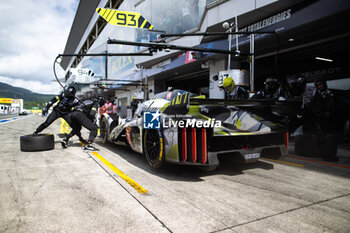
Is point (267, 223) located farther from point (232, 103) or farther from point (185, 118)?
point (232, 103)

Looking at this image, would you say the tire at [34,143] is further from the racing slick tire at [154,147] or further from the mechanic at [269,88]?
the mechanic at [269,88]

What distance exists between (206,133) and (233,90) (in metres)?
3.60

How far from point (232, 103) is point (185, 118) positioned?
0.80 m

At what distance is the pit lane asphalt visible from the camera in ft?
6.14

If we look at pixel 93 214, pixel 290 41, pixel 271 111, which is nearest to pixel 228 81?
pixel 271 111

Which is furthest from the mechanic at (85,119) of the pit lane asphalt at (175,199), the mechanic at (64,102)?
the pit lane asphalt at (175,199)

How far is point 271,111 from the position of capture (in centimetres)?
375

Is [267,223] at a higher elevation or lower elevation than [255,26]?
lower

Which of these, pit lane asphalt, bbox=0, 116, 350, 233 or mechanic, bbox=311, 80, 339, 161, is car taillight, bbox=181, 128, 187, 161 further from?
mechanic, bbox=311, 80, 339, 161

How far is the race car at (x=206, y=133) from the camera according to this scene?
9.55ft

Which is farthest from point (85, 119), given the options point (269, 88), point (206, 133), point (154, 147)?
point (269, 88)

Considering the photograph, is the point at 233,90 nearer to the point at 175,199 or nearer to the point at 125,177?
the point at 125,177

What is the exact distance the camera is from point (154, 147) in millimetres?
3557

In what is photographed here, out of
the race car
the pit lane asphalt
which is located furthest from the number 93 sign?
the pit lane asphalt
